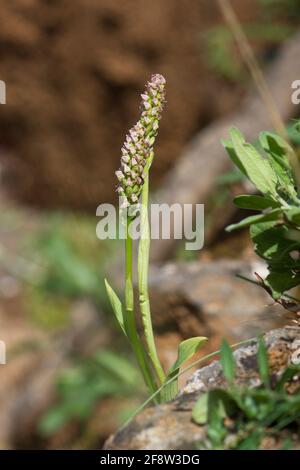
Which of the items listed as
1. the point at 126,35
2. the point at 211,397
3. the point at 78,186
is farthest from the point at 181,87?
the point at 211,397

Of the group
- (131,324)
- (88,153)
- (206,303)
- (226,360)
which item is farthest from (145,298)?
(88,153)

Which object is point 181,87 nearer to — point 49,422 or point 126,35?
point 126,35

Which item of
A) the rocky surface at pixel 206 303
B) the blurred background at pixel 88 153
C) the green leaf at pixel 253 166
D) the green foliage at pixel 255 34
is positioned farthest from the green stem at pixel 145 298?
the green foliage at pixel 255 34

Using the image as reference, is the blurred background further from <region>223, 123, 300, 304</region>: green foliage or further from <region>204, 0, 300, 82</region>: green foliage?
<region>223, 123, 300, 304</region>: green foliage

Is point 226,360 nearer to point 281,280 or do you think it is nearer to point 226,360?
point 226,360

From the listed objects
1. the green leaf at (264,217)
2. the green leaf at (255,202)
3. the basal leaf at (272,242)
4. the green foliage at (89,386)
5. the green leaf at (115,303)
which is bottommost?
the green foliage at (89,386)

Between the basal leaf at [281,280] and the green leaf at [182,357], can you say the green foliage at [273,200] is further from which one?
the green leaf at [182,357]

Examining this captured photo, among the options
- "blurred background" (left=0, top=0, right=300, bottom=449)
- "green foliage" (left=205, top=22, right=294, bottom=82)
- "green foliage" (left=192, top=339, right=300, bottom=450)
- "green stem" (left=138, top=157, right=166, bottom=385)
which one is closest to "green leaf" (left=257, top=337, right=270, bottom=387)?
"green foliage" (left=192, top=339, right=300, bottom=450)
